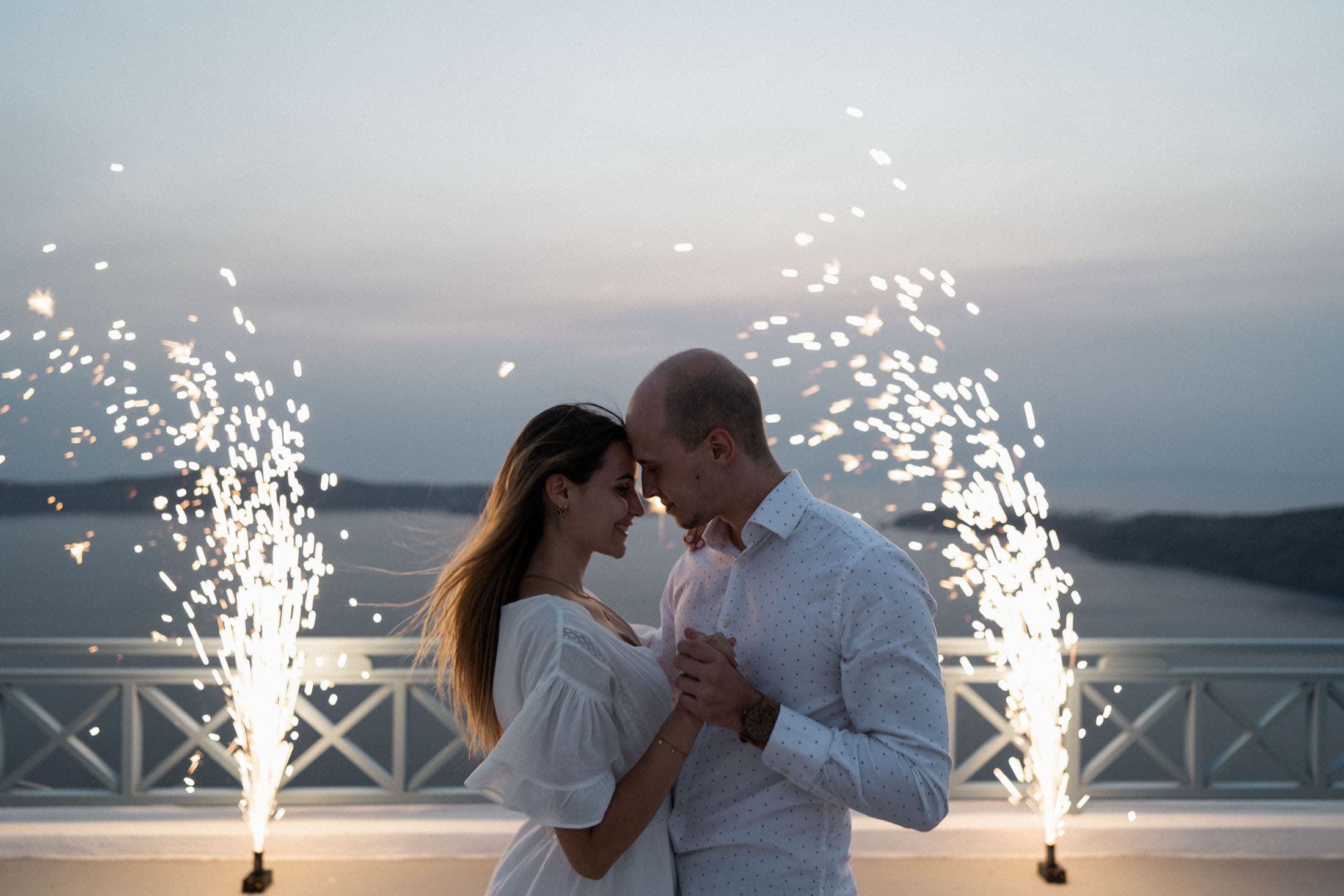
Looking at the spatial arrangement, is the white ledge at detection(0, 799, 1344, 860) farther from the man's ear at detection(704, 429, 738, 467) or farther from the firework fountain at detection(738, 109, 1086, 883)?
the man's ear at detection(704, 429, 738, 467)

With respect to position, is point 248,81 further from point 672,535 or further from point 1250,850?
point 1250,850

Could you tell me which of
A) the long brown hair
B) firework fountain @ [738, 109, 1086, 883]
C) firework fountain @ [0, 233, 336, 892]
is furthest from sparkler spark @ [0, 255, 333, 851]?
the long brown hair

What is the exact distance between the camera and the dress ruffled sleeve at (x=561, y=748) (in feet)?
5.77

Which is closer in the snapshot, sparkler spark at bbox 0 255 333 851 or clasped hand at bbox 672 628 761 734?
clasped hand at bbox 672 628 761 734

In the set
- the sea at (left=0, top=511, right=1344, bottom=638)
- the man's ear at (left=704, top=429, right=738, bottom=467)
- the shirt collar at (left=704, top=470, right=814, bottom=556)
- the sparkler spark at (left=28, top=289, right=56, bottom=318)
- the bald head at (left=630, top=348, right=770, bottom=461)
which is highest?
the sparkler spark at (left=28, top=289, right=56, bottom=318)

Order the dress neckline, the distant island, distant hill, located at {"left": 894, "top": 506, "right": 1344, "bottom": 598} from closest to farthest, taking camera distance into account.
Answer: the dress neckline < the distant island < distant hill, located at {"left": 894, "top": 506, "right": 1344, "bottom": 598}

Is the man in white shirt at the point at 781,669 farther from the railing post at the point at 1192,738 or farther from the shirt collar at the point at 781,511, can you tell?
the railing post at the point at 1192,738

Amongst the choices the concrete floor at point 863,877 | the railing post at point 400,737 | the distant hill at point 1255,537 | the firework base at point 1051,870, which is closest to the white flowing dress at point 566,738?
the concrete floor at point 863,877

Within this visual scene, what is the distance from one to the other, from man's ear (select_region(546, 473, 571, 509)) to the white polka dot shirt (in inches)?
14.1

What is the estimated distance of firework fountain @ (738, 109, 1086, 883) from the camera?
4457mm

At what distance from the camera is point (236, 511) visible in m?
5.16

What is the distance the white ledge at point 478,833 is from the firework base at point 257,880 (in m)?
0.17

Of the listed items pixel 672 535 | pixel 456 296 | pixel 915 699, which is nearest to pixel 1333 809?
pixel 672 535

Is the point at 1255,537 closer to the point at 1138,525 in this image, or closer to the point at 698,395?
the point at 1138,525
